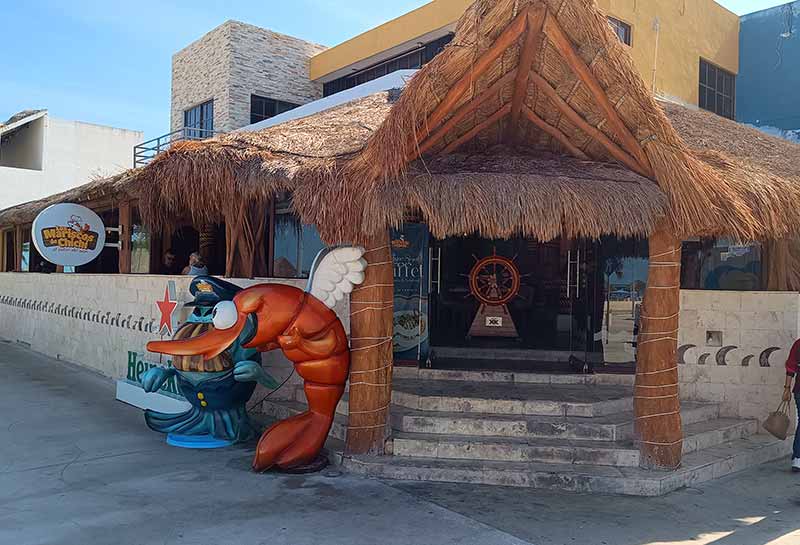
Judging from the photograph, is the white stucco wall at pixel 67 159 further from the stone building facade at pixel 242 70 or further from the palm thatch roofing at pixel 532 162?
the palm thatch roofing at pixel 532 162

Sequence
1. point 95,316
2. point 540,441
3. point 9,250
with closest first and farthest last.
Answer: point 540,441
point 95,316
point 9,250

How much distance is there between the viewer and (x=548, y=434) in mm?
5832

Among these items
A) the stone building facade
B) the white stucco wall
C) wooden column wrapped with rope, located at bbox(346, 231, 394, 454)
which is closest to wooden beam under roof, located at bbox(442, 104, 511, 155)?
wooden column wrapped with rope, located at bbox(346, 231, 394, 454)

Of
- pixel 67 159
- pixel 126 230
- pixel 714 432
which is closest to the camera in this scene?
pixel 714 432

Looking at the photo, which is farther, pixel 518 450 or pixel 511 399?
pixel 511 399

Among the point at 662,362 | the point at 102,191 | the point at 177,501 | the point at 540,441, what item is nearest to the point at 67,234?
the point at 102,191

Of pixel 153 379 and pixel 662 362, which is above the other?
pixel 662 362

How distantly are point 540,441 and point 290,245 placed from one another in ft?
13.6

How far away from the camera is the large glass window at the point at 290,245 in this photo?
802cm

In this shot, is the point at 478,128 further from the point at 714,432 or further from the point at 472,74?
the point at 714,432

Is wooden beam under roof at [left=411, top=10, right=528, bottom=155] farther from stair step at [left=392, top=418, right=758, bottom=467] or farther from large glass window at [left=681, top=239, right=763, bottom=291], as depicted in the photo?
large glass window at [left=681, top=239, right=763, bottom=291]

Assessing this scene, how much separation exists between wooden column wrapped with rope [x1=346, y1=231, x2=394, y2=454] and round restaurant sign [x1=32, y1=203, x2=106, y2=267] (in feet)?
18.5

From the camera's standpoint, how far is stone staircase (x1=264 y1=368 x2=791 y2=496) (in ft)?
17.3

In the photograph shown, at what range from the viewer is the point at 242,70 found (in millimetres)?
22344
